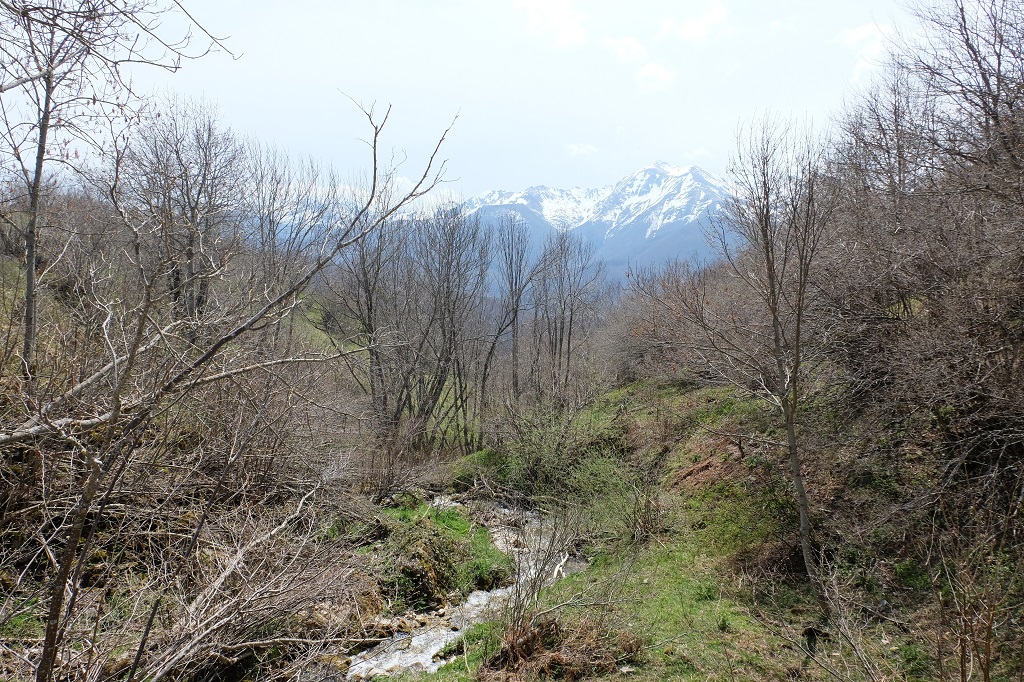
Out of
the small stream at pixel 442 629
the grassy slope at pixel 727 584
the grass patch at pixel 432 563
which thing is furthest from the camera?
the grass patch at pixel 432 563

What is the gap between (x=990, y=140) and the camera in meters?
7.25

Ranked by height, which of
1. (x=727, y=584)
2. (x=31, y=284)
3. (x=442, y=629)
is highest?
(x=31, y=284)

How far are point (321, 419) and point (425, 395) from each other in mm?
8979

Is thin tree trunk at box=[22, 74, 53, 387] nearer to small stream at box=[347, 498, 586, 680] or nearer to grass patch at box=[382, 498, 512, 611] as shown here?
small stream at box=[347, 498, 586, 680]

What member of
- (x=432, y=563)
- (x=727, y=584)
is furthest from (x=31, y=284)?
(x=727, y=584)

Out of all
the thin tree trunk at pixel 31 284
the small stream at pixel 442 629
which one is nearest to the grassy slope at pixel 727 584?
the small stream at pixel 442 629

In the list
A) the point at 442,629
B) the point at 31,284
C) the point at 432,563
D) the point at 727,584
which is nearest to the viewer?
the point at 31,284

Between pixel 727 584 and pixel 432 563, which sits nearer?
pixel 727 584

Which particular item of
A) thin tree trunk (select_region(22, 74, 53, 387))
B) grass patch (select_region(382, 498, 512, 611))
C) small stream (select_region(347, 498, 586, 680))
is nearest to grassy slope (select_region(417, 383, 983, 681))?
small stream (select_region(347, 498, 586, 680))

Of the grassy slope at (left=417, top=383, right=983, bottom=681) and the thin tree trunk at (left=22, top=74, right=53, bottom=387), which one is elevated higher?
the thin tree trunk at (left=22, top=74, right=53, bottom=387)

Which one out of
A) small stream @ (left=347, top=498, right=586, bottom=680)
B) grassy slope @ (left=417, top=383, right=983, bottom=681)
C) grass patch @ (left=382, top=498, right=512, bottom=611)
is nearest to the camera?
grassy slope @ (left=417, top=383, right=983, bottom=681)

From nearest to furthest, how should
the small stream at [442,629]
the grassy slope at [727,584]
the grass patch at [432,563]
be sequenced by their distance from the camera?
the grassy slope at [727,584]
the small stream at [442,629]
the grass patch at [432,563]

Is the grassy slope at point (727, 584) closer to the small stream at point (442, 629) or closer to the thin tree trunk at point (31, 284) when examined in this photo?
the small stream at point (442, 629)

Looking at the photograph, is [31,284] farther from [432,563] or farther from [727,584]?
[727,584]
